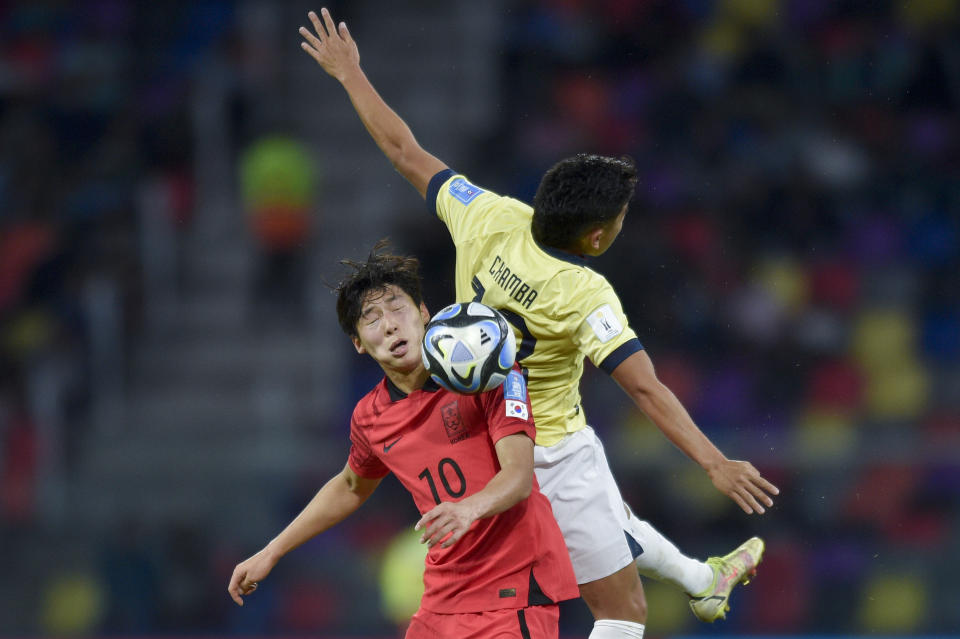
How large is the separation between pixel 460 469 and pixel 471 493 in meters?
0.07

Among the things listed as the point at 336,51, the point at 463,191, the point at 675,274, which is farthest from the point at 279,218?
the point at 463,191

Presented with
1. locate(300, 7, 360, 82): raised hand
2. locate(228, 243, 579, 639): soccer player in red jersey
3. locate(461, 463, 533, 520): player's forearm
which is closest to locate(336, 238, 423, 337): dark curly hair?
locate(228, 243, 579, 639): soccer player in red jersey

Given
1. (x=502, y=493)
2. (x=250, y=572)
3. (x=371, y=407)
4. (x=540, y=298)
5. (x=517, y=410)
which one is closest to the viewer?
(x=502, y=493)

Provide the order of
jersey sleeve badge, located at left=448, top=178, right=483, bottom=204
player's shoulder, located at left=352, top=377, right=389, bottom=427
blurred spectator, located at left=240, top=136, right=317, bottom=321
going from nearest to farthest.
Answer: player's shoulder, located at left=352, top=377, right=389, bottom=427
jersey sleeve badge, located at left=448, top=178, right=483, bottom=204
blurred spectator, located at left=240, top=136, right=317, bottom=321

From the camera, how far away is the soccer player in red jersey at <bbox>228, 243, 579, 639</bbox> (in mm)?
3361

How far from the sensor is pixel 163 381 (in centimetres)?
961

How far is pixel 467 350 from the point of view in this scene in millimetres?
3225

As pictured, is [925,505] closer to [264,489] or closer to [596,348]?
[264,489]

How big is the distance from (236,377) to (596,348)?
20.6 ft

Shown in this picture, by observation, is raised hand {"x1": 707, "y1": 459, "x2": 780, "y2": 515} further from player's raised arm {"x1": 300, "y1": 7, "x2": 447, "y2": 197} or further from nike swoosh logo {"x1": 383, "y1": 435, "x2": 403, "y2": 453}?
player's raised arm {"x1": 300, "y1": 7, "x2": 447, "y2": 197}

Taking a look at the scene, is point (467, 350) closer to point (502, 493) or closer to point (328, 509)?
point (502, 493)

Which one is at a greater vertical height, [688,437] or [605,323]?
[605,323]

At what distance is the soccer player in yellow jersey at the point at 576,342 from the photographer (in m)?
3.77

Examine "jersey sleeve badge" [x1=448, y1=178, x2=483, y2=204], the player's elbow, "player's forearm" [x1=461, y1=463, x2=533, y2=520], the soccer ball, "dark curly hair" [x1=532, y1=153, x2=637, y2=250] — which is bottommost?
"player's forearm" [x1=461, y1=463, x2=533, y2=520]
